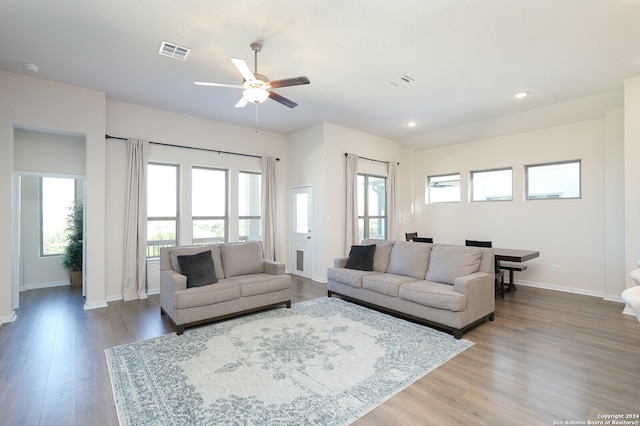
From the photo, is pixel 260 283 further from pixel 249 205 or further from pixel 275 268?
pixel 249 205

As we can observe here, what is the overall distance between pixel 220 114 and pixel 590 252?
22.9 ft

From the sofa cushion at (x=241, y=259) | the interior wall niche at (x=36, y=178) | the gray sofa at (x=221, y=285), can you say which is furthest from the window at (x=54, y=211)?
the sofa cushion at (x=241, y=259)

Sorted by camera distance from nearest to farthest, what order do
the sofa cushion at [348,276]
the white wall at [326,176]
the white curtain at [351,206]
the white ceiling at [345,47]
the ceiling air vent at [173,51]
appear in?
the white ceiling at [345,47] → the ceiling air vent at [173,51] → the sofa cushion at [348,276] → the white wall at [326,176] → the white curtain at [351,206]

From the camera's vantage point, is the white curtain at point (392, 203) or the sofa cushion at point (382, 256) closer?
the sofa cushion at point (382, 256)

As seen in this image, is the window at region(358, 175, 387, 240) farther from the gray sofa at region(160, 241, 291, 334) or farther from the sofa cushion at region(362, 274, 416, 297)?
the gray sofa at region(160, 241, 291, 334)

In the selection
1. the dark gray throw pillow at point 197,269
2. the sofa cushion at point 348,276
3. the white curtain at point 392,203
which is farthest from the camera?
the white curtain at point 392,203

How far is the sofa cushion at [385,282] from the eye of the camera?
3.99m

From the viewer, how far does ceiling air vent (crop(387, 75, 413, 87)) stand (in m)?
4.14

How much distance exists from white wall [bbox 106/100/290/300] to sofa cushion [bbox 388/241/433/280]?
3054 millimetres

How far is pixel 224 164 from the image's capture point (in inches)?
245

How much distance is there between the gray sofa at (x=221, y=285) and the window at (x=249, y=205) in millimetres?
1962

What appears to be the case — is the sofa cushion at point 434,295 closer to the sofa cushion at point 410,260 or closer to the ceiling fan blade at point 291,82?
the sofa cushion at point 410,260

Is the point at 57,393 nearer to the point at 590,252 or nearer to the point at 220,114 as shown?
the point at 220,114

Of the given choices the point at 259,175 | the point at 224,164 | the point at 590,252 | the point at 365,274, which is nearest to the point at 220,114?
the point at 224,164
